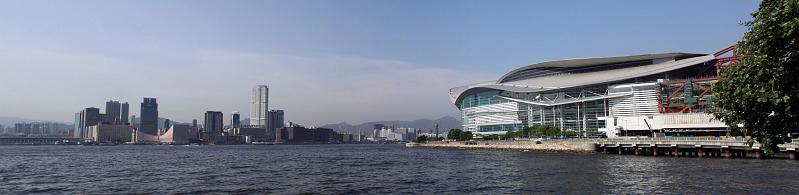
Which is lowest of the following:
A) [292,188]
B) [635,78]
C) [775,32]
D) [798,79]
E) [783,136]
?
[292,188]

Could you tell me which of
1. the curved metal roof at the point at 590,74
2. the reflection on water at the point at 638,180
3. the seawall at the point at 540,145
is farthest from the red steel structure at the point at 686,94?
the reflection on water at the point at 638,180

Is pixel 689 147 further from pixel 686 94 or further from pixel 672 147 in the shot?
pixel 686 94

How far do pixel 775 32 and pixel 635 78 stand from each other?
137 metres

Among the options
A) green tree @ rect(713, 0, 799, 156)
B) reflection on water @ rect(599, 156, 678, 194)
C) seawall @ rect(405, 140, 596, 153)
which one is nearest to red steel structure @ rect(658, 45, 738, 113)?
seawall @ rect(405, 140, 596, 153)

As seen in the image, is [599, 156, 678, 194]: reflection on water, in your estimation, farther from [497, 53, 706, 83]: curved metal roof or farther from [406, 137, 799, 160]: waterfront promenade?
[497, 53, 706, 83]: curved metal roof

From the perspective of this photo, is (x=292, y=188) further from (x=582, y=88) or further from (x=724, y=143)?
(x=582, y=88)

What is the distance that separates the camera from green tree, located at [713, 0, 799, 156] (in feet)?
45.8

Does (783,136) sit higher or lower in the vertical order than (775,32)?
lower

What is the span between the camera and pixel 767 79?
1451 centimetres

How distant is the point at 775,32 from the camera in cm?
1416

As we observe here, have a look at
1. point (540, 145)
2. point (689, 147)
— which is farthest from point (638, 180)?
point (540, 145)

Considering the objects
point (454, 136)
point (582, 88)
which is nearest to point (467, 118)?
point (454, 136)

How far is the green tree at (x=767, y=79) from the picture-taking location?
45.8 feet

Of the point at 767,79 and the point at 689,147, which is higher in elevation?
the point at 767,79
